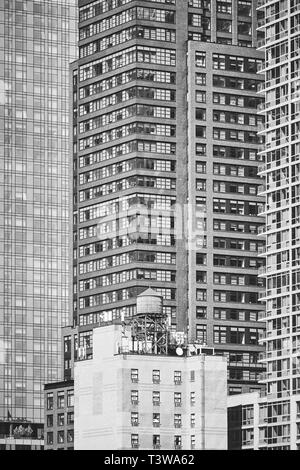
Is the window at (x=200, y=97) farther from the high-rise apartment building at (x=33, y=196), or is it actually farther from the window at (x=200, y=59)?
the high-rise apartment building at (x=33, y=196)

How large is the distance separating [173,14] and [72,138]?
1190 cm

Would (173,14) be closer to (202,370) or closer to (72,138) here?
(72,138)

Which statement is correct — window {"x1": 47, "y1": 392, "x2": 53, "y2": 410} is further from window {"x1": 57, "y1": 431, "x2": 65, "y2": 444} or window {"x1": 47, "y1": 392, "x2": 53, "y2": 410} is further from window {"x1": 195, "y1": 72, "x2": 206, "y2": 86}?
window {"x1": 195, "y1": 72, "x2": 206, "y2": 86}

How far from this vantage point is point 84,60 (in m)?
109

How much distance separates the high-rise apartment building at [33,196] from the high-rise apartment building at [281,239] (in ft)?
79.2

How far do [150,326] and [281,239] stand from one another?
34.1 ft

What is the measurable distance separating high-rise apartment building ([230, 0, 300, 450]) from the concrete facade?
181 cm

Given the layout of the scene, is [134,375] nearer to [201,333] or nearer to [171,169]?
[201,333]

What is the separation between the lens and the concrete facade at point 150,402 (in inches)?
3469

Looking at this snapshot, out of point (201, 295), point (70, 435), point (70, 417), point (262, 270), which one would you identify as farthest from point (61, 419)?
point (262, 270)

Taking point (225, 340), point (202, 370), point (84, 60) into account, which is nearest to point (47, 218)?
point (84, 60)

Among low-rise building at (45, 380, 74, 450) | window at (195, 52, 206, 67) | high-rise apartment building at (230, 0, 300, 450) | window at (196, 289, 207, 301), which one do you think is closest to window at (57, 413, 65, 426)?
low-rise building at (45, 380, 74, 450)

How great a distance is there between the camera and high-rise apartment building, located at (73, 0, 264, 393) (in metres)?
102

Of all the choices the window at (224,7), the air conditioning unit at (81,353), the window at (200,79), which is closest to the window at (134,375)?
the air conditioning unit at (81,353)
